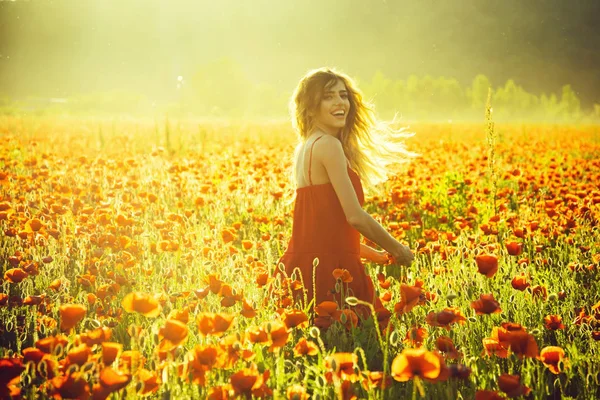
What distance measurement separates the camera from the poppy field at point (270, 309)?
1521 mm

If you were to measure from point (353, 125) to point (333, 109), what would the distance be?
378mm

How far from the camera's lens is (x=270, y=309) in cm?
258

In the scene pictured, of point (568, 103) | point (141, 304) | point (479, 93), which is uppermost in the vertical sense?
point (479, 93)

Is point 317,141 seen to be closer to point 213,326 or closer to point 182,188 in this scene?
point 213,326

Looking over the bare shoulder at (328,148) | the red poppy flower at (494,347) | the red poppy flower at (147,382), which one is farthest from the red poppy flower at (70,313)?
the bare shoulder at (328,148)

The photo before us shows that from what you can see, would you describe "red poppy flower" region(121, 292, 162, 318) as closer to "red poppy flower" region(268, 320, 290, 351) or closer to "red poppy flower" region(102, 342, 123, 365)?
"red poppy flower" region(102, 342, 123, 365)

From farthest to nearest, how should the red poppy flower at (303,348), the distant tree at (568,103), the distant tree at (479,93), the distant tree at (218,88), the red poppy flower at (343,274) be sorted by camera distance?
the distant tree at (479,93)
the distant tree at (218,88)
the distant tree at (568,103)
the red poppy flower at (343,274)
the red poppy flower at (303,348)

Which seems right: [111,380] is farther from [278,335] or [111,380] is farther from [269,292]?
[269,292]

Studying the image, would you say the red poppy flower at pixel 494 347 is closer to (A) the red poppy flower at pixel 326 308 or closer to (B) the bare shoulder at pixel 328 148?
(A) the red poppy flower at pixel 326 308

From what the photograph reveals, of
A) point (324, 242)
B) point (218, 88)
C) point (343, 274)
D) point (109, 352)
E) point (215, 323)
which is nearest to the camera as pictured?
point (109, 352)

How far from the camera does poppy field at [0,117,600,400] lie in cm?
152

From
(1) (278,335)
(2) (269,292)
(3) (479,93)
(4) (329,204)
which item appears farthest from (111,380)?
(3) (479,93)

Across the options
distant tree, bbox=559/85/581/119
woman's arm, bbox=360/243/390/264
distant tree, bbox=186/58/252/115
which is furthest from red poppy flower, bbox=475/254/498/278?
distant tree, bbox=186/58/252/115

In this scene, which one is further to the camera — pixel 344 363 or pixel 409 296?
pixel 409 296
